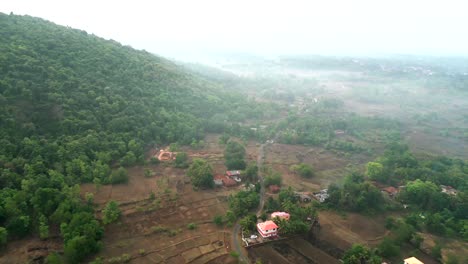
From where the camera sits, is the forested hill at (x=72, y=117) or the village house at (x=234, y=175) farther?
the village house at (x=234, y=175)

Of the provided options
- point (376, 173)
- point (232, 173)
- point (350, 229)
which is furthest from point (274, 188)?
point (376, 173)

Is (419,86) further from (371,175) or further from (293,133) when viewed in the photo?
(371,175)

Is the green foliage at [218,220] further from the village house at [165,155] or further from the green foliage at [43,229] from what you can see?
the village house at [165,155]

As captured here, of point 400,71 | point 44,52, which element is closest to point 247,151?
point 44,52

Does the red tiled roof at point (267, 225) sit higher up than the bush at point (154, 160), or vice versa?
the bush at point (154, 160)

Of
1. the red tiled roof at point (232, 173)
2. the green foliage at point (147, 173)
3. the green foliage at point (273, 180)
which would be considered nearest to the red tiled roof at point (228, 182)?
the red tiled roof at point (232, 173)
